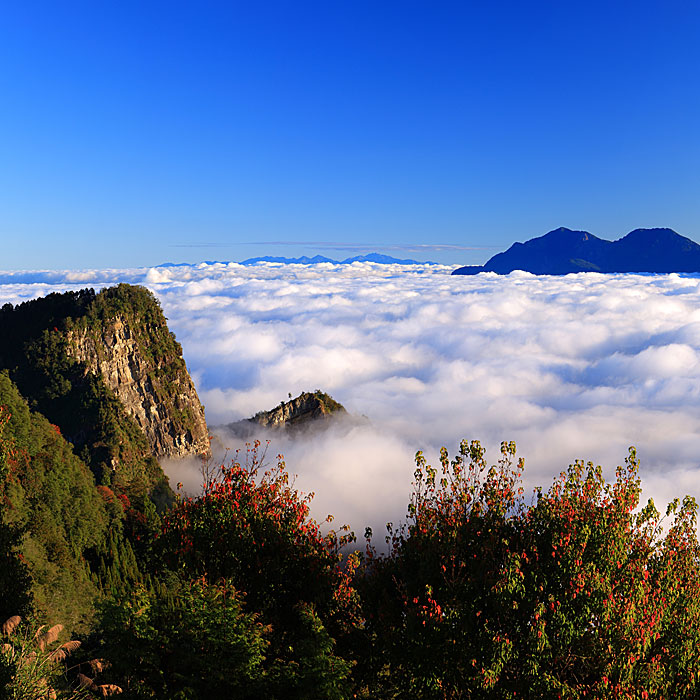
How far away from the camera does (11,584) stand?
32.4 metres

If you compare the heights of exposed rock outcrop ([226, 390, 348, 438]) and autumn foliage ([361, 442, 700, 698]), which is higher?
autumn foliage ([361, 442, 700, 698])

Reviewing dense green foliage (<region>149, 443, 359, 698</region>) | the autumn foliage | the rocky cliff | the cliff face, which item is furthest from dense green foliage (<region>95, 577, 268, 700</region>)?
the cliff face

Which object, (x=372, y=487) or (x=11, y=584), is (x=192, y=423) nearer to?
(x=372, y=487)

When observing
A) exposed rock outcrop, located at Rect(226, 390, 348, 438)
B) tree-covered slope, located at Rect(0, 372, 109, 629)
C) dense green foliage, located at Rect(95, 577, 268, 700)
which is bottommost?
exposed rock outcrop, located at Rect(226, 390, 348, 438)

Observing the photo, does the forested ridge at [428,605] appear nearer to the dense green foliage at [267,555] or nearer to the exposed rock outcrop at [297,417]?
the dense green foliage at [267,555]

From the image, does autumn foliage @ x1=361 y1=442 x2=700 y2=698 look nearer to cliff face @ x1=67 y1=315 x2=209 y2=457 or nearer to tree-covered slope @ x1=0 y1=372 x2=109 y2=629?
tree-covered slope @ x1=0 y1=372 x2=109 y2=629

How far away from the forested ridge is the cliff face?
4077 inches

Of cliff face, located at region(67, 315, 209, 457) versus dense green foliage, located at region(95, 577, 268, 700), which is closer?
dense green foliage, located at region(95, 577, 268, 700)

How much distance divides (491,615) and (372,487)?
17304cm

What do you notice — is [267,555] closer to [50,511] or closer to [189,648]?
[189,648]

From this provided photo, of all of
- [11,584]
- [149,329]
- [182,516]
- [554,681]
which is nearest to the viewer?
[554,681]

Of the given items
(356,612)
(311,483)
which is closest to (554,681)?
(356,612)

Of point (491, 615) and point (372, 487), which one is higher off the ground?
point (491, 615)

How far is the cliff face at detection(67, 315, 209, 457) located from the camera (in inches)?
4845
